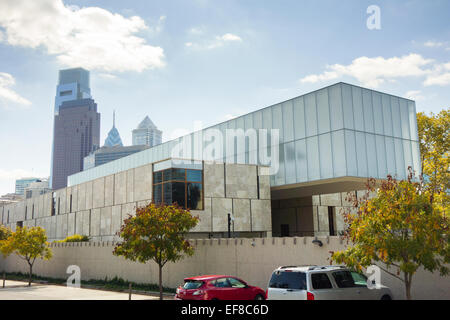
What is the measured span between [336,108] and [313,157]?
462cm

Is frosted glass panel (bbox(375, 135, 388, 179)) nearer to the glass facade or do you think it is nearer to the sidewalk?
the glass facade

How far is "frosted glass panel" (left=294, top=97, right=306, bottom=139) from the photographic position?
128 ft

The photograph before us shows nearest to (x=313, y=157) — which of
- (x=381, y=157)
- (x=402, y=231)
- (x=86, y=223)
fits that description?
(x=381, y=157)

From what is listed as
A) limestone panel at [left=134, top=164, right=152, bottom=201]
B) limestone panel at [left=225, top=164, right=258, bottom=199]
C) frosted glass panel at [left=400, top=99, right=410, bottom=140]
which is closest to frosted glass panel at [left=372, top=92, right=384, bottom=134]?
frosted glass panel at [left=400, top=99, right=410, bottom=140]

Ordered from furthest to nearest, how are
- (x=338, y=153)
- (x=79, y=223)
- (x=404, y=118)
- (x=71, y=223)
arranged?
(x=71, y=223) → (x=79, y=223) → (x=404, y=118) → (x=338, y=153)

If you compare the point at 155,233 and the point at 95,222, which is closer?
the point at 155,233

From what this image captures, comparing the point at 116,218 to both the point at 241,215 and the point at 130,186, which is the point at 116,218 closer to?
the point at 130,186

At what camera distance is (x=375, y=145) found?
123ft

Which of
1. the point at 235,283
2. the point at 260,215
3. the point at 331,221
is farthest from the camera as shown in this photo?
the point at 331,221

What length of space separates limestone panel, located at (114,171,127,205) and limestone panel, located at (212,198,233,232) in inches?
378

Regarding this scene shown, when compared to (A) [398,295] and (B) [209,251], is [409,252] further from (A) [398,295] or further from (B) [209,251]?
(B) [209,251]

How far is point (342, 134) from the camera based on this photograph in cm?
3562

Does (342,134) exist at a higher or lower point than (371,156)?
higher
